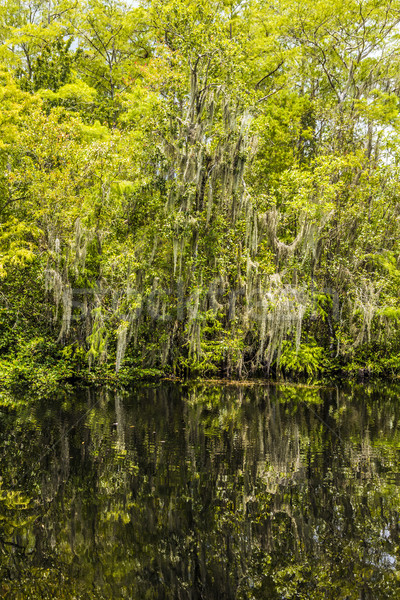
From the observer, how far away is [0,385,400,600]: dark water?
12.6ft

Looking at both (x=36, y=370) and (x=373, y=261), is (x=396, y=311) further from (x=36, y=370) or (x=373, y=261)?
(x=36, y=370)

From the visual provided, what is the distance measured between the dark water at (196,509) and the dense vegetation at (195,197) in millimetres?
5789

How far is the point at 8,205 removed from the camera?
51.9 feet

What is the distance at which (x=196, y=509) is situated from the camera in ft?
16.9

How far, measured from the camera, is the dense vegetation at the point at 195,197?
47.9ft

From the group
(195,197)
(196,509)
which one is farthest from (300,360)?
(196,509)

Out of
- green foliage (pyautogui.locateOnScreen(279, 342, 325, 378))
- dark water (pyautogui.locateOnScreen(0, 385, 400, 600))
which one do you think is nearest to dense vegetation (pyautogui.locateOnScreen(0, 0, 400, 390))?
green foliage (pyautogui.locateOnScreen(279, 342, 325, 378))

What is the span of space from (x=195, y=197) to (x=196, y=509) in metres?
12.3

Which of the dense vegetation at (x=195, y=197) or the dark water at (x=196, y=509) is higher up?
the dense vegetation at (x=195, y=197)

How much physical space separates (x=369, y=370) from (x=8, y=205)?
14413 millimetres

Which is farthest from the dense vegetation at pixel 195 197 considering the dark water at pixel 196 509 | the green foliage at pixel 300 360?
the dark water at pixel 196 509

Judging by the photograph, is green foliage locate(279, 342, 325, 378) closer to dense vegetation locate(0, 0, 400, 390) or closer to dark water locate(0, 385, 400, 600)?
dense vegetation locate(0, 0, 400, 390)

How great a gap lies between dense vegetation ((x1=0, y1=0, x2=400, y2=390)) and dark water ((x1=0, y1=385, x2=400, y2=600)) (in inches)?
228

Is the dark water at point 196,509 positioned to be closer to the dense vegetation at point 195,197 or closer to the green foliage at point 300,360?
the dense vegetation at point 195,197
